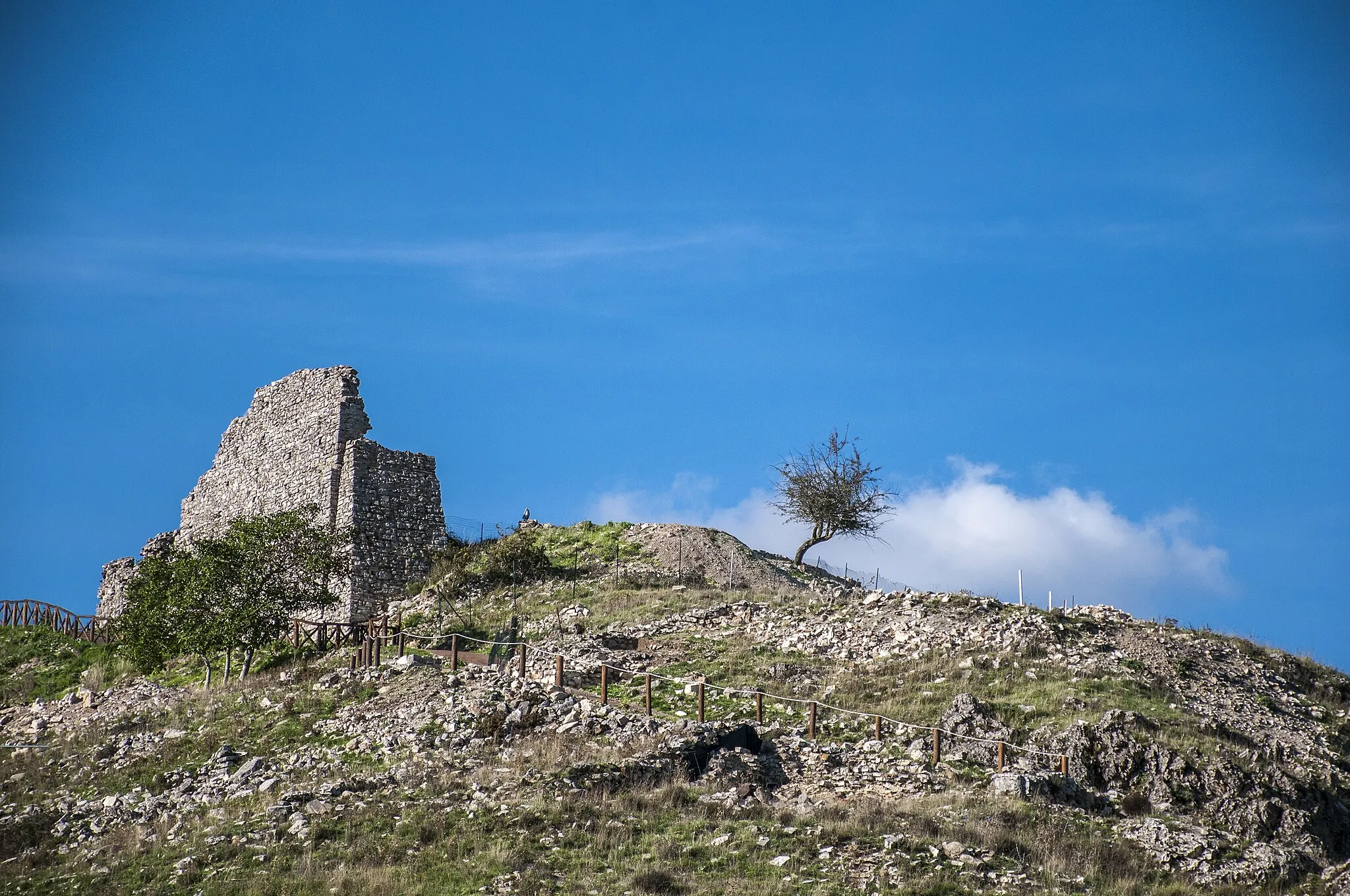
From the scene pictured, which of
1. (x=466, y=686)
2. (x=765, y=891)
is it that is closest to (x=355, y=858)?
(x=765, y=891)

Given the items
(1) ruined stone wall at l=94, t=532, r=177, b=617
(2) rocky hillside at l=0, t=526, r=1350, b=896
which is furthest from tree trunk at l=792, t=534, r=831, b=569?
(1) ruined stone wall at l=94, t=532, r=177, b=617

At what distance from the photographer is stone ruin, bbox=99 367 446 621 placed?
146 ft

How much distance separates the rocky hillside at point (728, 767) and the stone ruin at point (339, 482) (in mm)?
6125

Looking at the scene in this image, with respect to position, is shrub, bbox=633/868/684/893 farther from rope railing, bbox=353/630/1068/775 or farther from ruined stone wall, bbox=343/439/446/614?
ruined stone wall, bbox=343/439/446/614

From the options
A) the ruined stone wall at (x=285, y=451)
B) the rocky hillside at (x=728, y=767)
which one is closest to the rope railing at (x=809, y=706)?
the rocky hillside at (x=728, y=767)

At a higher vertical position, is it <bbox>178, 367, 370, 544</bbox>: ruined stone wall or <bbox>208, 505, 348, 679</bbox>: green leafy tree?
<bbox>178, 367, 370, 544</bbox>: ruined stone wall

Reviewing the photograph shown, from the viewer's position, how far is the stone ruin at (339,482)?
4462cm

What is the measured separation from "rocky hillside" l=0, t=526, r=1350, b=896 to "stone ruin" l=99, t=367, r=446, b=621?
20.1 feet

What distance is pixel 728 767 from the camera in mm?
25703

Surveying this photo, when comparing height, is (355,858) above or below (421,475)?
below

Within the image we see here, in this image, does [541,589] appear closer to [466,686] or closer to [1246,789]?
[466,686]

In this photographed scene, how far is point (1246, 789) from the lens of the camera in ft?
84.7

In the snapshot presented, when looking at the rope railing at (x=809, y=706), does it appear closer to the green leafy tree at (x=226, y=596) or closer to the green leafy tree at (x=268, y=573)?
the green leafy tree at (x=268, y=573)

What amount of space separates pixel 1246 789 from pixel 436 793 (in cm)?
1567
